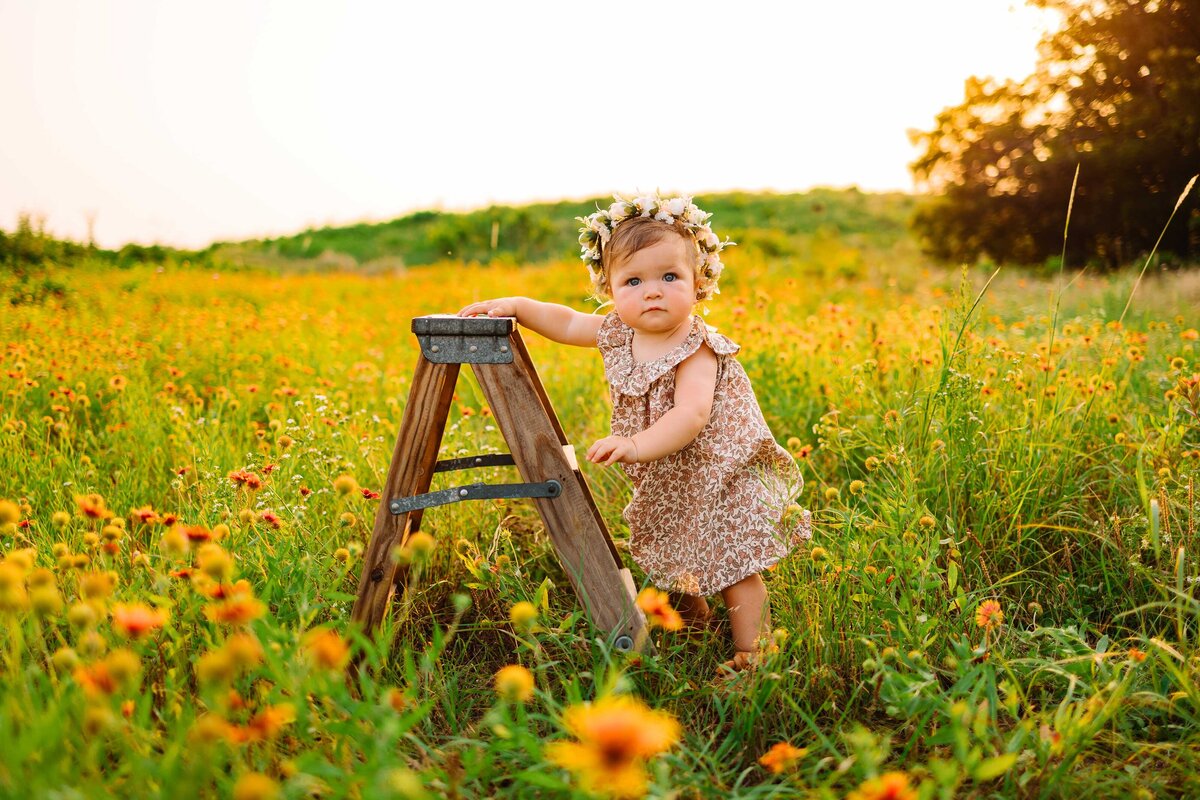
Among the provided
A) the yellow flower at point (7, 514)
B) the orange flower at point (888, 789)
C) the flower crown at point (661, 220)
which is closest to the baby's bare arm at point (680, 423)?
the flower crown at point (661, 220)

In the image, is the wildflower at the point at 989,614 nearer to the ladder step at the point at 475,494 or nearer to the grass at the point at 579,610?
the grass at the point at 579,610

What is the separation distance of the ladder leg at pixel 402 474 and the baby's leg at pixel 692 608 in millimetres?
966

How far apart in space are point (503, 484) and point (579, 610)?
0.47m

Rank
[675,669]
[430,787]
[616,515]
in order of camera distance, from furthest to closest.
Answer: [616,515], [675,669], [430,787]

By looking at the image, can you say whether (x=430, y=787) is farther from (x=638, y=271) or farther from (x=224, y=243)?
(x=224, y=243)

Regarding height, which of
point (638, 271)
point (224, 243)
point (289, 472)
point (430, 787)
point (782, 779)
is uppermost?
point (224, 243)

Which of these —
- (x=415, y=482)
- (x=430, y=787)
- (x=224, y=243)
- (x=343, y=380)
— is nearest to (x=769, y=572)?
(x=415, y=482)

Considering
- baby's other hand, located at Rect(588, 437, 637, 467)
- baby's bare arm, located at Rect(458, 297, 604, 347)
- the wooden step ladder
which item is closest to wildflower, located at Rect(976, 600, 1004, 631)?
the wooden step ladder

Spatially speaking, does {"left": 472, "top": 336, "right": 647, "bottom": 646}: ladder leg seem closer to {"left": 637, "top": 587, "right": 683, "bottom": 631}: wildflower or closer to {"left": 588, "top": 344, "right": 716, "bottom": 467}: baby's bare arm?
{"left": 588, "top": 344, "right": 716, "bottom": 467}: baby's bare arm

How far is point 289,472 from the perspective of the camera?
3.01 metres

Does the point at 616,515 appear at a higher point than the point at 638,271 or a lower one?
lower

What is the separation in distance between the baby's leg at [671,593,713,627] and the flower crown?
0.96 m

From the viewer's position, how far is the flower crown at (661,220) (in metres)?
2.59

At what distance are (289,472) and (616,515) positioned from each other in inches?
47.8
